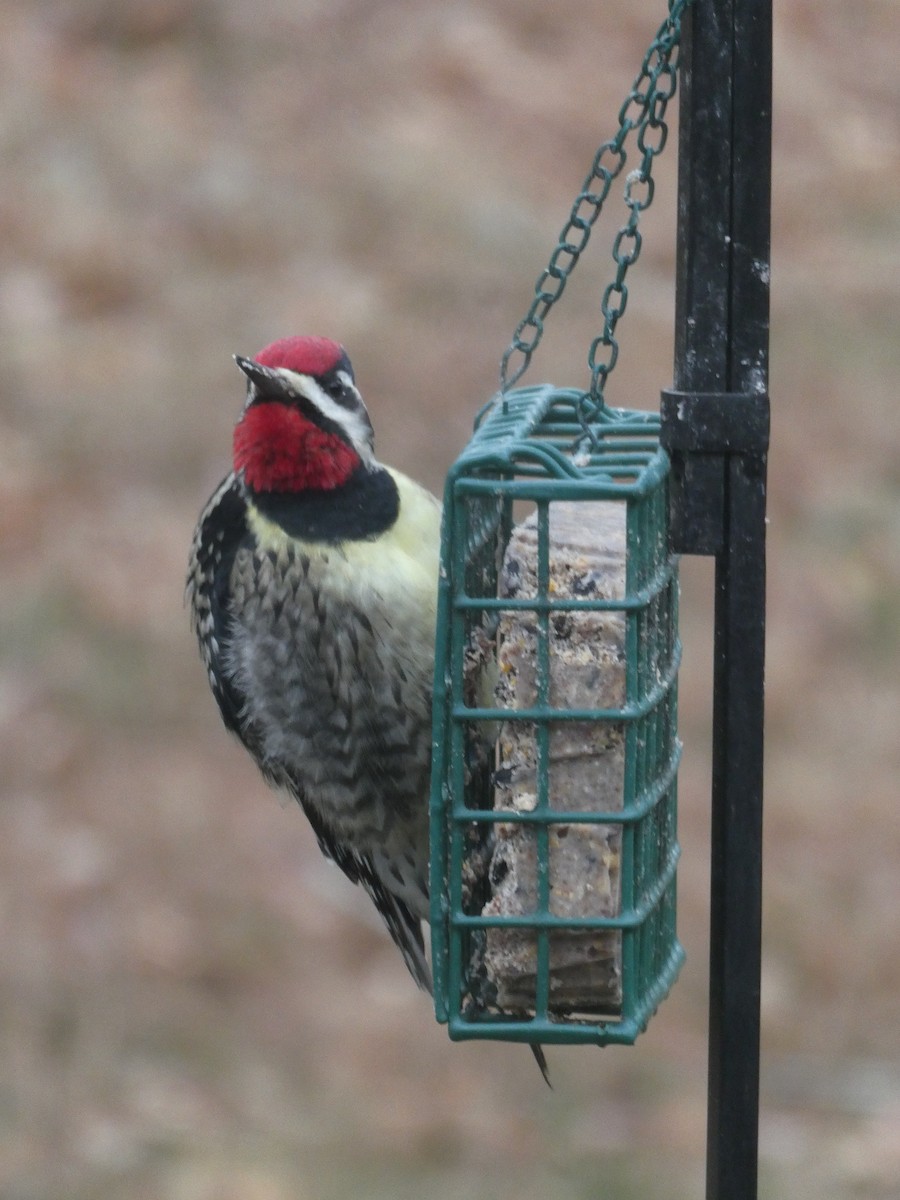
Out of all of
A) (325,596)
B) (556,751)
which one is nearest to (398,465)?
(325,596)

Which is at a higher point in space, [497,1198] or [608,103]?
[608,103]

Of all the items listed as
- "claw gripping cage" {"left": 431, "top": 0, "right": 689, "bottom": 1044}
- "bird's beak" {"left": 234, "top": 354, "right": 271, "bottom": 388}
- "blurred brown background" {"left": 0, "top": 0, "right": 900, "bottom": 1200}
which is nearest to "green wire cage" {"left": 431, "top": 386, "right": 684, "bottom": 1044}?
"claw gripping cage" {"left": 431, "top": 0, "right": 689, "bottom": 1044}

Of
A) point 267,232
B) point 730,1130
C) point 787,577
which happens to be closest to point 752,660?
point 730,1130

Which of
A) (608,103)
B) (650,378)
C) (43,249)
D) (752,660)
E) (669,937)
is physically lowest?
(669,937)

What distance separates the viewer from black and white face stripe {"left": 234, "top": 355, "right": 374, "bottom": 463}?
9.49 ft

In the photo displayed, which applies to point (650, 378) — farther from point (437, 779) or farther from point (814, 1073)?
point (437, 779)

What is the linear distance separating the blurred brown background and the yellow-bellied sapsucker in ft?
6.46

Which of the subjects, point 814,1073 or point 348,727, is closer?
point 348,727

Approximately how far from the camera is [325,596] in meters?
3.02

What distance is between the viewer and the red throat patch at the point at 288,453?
2.95 m

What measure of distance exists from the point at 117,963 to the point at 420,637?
8.46 feet

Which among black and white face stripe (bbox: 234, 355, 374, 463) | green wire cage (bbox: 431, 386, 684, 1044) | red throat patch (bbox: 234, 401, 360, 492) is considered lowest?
green wire cage (bbox: 431, 386, 684, 1044)

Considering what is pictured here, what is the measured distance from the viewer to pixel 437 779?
243 centimetres

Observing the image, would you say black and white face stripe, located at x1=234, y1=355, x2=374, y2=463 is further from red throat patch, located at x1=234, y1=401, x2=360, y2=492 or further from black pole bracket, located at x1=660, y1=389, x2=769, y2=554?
black pole bracket, located at x1=660, y1=389, x2=769, y2=554
